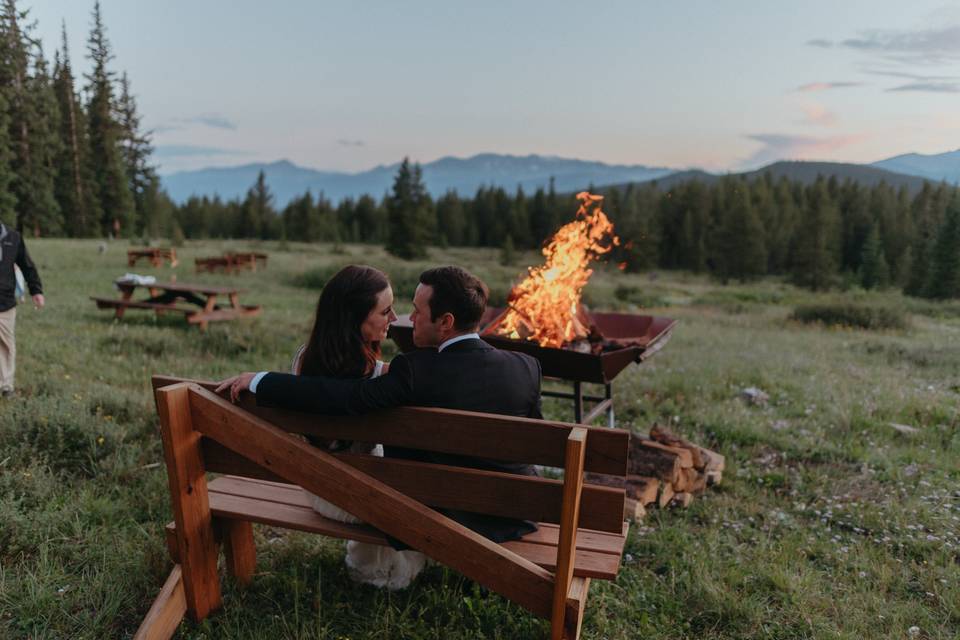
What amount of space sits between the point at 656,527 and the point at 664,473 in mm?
494

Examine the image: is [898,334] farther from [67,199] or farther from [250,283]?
[67,199]

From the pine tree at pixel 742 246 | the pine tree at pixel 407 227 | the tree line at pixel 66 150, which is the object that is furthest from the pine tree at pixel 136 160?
the pine tree at pixel 742 246

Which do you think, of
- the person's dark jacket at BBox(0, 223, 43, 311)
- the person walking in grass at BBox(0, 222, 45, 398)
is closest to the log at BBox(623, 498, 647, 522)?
the person walking in grass at BBox(0, 222, 45, 398)

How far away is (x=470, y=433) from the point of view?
2361 millimetres

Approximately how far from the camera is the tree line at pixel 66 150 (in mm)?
38219

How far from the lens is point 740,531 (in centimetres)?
449

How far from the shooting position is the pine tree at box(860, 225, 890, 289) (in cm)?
3209

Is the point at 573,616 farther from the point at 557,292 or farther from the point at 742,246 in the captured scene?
the point at 742,246

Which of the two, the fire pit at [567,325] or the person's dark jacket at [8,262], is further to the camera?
the person's dark jacket at [8,262]

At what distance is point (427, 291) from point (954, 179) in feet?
25.5

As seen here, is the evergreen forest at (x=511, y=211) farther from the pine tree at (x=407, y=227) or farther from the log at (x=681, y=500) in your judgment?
the log at (x=681, y=500)

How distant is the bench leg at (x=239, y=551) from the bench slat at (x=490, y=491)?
3.54ft

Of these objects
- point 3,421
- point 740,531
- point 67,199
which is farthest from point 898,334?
point 67,199

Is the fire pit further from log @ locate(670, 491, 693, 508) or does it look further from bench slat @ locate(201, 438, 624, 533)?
bench slat @ locate(201, 438, 624, 533)
